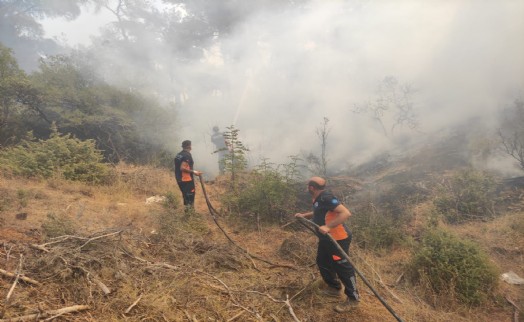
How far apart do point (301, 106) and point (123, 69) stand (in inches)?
372

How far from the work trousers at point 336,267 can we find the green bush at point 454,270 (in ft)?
4.08

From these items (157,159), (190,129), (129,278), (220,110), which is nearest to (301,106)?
(220,110)

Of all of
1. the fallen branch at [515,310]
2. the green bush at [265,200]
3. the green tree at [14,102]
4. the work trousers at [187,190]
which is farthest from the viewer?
the green tree at [14,102]

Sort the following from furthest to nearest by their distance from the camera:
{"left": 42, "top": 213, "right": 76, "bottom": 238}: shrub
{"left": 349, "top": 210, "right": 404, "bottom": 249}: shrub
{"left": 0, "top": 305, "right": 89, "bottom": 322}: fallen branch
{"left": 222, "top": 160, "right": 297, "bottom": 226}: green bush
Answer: {"left": 222, "top": 160, "right": 297, "bottom": 226}: green bush < {"left": 349, "top": 210, "right": 404, "bottom": 249}: shrub < {"left": 42, "top": 213, "right": 76, "bottom": 238}: shrub < {"left": 0, "top": 305, "right": 89, "bottom": 322}: fallen branch

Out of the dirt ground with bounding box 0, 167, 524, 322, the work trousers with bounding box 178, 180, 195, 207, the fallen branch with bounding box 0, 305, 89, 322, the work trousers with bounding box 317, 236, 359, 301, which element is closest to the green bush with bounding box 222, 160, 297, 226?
the dirt ground with bounding box 0, 167, 524, 322

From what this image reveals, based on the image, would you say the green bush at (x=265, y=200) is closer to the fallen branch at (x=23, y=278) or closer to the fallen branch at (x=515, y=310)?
the fallen branch at (x=515, y=310)

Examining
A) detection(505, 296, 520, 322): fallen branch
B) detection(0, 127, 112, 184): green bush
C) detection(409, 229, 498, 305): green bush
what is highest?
detection(0, 127, 112, 184): green bush

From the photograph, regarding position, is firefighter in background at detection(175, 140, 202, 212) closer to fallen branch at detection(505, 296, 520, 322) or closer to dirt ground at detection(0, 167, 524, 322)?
dirt ground at detection(0, 167, 524, 322)

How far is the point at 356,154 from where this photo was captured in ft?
44.5

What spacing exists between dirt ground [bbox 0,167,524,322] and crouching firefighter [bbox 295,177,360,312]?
122 mm

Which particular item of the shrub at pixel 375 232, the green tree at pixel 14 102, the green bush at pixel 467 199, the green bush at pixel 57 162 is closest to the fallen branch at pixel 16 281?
the shrub at pixel 375 232

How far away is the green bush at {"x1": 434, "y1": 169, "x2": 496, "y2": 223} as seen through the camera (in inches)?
239

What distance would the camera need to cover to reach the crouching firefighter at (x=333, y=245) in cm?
308

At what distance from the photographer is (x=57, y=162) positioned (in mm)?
7086
